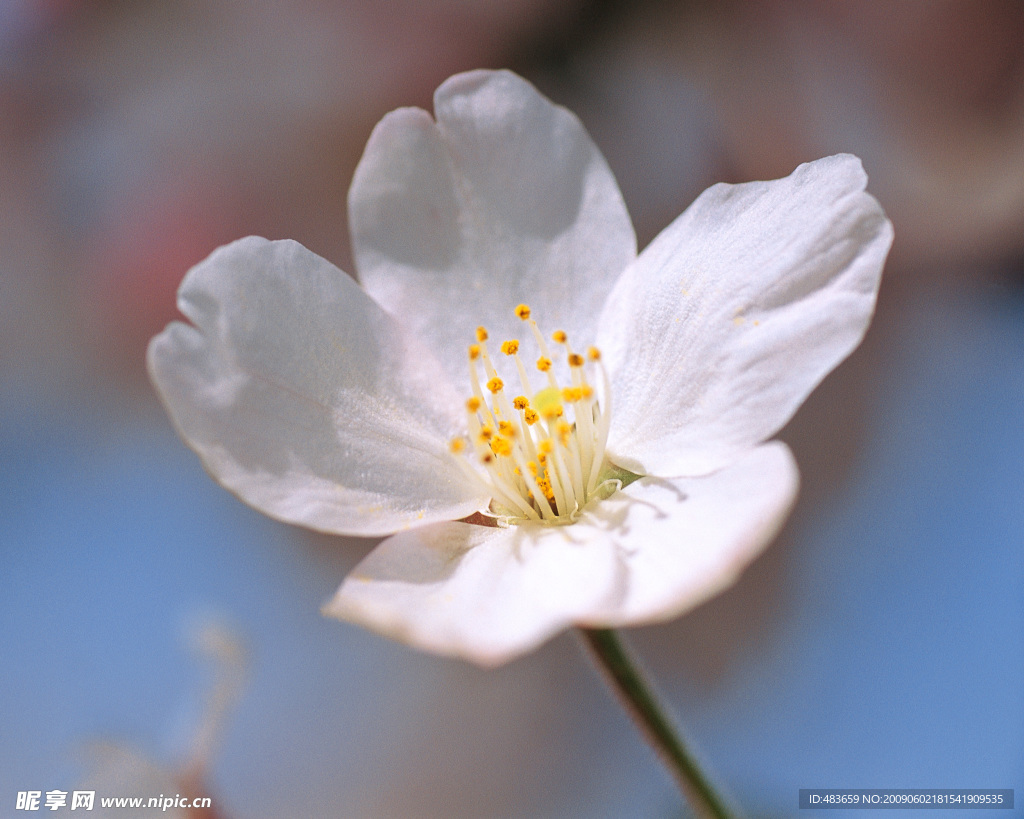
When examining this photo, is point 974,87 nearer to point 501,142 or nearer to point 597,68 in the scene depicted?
point 597,68

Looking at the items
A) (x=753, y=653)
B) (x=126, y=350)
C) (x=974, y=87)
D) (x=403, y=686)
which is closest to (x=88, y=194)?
(x=126, y=350)

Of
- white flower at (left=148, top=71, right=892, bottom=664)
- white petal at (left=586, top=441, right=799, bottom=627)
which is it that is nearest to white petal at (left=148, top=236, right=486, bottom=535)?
white flower at (left=148, top=71, right=892, bottom=664)

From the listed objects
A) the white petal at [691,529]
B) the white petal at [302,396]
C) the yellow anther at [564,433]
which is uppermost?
the white petal at [302,396]

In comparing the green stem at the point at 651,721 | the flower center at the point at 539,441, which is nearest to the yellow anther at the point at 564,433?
the flower center at the point at 539,441

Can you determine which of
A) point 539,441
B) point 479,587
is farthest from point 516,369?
point 479,587

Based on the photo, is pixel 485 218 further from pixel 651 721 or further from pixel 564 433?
pixel 651 721

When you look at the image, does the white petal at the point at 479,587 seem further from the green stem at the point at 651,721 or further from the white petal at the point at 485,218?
the white petal at the point at 485,218
